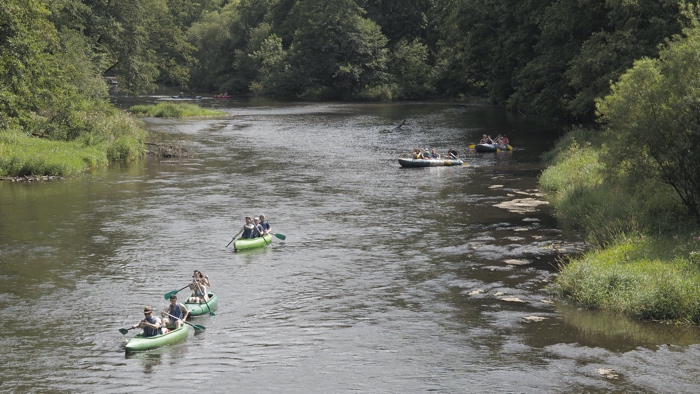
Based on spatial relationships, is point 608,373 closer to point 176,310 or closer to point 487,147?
point 176,310

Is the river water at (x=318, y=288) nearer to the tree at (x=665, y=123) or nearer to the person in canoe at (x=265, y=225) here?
the person in canoe at (x=265, y=225)

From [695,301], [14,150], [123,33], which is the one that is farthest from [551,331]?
[123,33]

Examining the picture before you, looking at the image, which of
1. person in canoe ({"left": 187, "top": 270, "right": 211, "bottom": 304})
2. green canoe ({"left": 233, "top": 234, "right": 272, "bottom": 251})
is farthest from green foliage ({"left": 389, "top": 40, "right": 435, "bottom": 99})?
person in canoe ({"left": 187, "top": 270, "right": 211, "bottom": 304})

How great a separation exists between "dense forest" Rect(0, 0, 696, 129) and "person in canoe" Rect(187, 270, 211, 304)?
68.5 ft

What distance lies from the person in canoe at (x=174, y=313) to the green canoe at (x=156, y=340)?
25 cm

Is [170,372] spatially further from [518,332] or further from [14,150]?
[14,150]

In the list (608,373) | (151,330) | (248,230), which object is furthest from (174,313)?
(608,373)

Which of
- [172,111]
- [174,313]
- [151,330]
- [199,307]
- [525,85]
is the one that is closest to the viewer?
[151,330]

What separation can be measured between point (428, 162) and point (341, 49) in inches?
2557

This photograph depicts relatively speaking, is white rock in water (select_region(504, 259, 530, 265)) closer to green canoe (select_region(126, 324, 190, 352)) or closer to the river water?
the river water

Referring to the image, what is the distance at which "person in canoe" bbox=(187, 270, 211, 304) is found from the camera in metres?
21.9

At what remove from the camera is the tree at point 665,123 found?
962 inches

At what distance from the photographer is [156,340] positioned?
63.8ft

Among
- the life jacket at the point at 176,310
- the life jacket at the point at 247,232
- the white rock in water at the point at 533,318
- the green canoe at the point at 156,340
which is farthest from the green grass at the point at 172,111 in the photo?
the white rock in water at the point at 533,318
